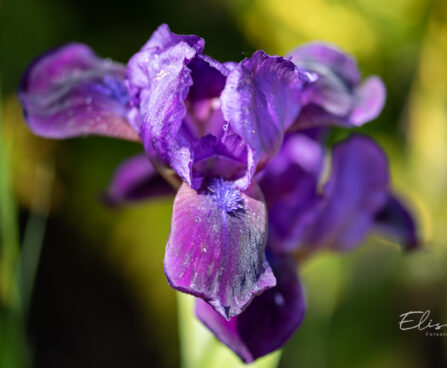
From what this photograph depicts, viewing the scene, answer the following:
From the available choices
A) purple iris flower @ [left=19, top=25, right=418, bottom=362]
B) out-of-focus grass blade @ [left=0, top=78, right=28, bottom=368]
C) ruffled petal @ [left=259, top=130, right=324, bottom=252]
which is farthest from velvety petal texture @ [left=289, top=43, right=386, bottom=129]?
out-of-focus grass blade @ [left=0, top=78, right=28, bottom=368]

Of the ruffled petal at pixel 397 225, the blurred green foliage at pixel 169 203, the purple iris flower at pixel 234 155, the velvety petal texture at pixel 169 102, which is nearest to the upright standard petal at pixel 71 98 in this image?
the purple iris flower at pixel 234 155

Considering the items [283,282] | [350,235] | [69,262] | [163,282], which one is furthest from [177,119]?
[69,262]

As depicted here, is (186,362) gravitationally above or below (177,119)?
below

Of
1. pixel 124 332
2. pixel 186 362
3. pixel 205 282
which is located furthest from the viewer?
pixel 124 332

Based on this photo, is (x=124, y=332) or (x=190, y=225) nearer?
(x=190, y=225)

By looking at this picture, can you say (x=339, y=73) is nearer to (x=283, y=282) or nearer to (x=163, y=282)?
(x=283, y=282)

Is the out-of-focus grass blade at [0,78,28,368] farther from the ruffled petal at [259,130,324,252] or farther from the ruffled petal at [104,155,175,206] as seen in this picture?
the ruffled petal at [259,130,324,252]

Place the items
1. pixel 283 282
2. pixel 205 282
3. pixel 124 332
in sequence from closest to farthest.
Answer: pixel 205 282 → pixel 283 282 → pixel 124 332
